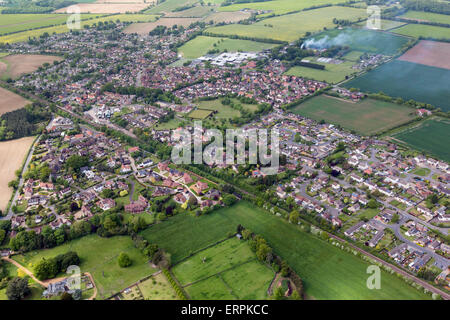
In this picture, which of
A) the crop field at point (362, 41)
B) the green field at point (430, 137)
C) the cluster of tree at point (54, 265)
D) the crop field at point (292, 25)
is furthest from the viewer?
the crop field at point (292, 25)

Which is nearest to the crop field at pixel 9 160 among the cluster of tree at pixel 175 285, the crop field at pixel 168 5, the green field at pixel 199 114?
the cluster of tree at pixel 175 285

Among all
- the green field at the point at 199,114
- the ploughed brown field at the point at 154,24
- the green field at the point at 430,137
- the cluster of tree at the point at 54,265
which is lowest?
the cluster of tree at the point at 54,265

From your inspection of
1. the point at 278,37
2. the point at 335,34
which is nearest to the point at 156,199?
the point at 278,37

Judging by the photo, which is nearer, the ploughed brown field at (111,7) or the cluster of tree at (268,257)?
the cluster of tree at (268,257)

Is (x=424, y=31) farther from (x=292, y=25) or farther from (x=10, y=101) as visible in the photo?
(x=10, y=101)

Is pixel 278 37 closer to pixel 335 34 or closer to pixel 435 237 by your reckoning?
pixel 335 34

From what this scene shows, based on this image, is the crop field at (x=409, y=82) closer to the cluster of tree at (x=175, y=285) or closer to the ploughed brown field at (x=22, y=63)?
the cluster of tree at (x=175, y=285)

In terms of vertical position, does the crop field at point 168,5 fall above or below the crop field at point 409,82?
above
